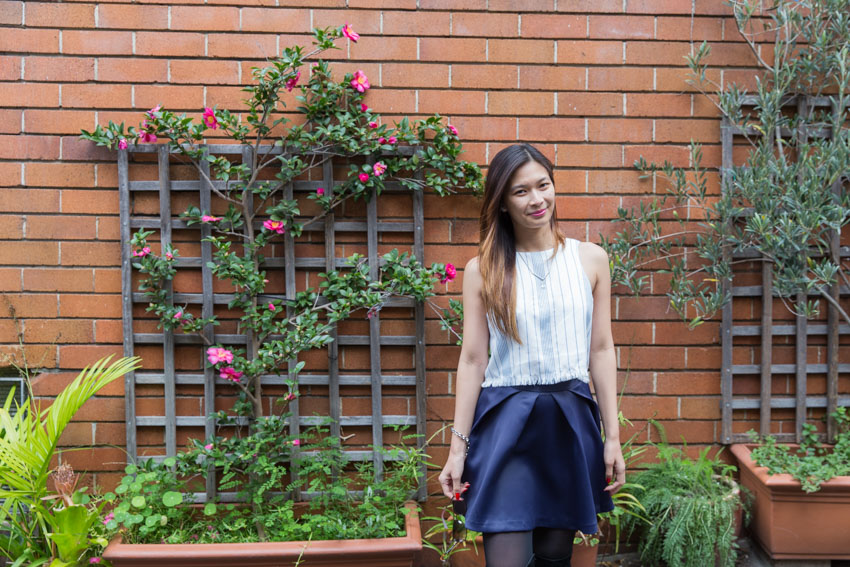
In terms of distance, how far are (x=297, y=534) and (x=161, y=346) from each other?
1.04 metres

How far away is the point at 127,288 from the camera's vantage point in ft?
8.95

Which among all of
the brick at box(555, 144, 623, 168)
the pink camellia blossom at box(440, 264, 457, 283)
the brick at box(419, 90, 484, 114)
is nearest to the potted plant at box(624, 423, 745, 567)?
the pink camellia blossom at box(440, 264, 457, 283)

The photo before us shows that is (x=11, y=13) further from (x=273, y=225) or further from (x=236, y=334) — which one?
(x=236, y=334)

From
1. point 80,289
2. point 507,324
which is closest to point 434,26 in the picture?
point 507,324

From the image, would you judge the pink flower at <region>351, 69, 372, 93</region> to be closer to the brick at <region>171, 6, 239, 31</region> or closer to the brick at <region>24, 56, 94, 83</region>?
the brick at <region>171, 6, 239, 31</region>

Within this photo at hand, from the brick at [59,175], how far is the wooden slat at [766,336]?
309 centimetres

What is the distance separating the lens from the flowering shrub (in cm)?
263

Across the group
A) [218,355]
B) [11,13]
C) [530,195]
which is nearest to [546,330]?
[530,195]

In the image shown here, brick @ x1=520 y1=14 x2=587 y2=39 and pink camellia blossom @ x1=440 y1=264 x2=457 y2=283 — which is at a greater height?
brick @ x1=520 y1=14 x2=587 y2=39

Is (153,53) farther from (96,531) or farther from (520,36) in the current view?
(96,531)

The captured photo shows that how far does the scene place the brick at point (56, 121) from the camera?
2736 millimetres

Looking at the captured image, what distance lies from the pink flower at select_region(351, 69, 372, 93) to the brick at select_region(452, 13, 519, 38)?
47cm

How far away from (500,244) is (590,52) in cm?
135

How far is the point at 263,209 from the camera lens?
2828 millimetres
